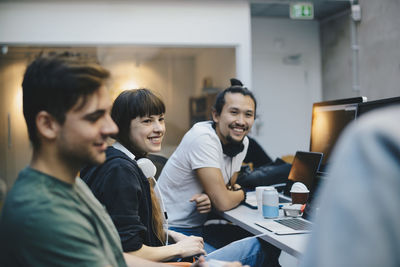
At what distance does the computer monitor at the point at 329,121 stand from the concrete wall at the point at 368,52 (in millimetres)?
3131

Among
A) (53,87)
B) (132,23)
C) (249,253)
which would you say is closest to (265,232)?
(249,253)

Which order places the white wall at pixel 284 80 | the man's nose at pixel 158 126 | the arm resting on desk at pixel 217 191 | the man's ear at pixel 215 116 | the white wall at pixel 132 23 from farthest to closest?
the white wall at pixel 284 80 < the white wall at pixel 132 23 < the man's ear at pixel 215 116 < the arm resting on desk at pixel 217 191 < the man's nose at pixel 158 126

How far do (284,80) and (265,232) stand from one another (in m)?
4.81

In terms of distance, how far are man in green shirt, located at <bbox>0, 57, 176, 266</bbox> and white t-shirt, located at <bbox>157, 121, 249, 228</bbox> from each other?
3.97 ft

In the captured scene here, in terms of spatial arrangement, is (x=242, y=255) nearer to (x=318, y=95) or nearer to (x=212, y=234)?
(x=212, y=234)

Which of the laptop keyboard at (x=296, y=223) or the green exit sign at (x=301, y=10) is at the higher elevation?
the green exit sign at (x=301, y=10)

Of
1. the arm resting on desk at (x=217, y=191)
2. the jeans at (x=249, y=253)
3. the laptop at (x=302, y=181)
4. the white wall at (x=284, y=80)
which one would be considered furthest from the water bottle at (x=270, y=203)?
the white wall at (x=284, y=80)

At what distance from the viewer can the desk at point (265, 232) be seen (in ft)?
4.62

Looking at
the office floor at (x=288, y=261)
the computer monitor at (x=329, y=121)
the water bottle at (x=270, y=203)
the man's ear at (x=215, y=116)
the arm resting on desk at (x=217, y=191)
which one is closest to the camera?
the water bottle at (x=270, y=203)

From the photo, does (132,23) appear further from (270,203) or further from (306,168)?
(270,203)

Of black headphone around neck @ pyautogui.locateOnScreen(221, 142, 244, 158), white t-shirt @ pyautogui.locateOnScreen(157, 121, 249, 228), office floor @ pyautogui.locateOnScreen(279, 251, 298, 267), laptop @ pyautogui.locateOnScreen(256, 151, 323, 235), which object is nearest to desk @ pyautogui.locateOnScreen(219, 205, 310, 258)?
laptop @ pyautogui.locateOnScreen(256, 151, 323, 235)

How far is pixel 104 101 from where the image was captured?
97 centimetres

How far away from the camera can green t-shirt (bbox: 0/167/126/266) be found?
30.9 inches

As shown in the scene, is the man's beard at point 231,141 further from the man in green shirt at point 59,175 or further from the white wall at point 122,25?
the white wall at point 122,25
